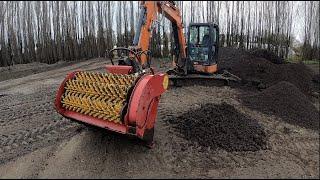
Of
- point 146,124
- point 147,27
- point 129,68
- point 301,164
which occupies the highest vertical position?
point 147,27

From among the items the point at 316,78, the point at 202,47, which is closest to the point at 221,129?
the point at 202,47

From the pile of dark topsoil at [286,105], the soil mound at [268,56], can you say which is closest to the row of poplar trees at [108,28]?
the soil mound at [268,56]

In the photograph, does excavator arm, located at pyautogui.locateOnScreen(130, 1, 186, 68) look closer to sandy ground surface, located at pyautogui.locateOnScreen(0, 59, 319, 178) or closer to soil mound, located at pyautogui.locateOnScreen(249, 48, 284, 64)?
sandy ground surface, located at pyautogui.locateOnScreen(0, 59, 319, 178)

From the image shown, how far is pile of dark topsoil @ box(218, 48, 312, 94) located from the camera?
11.8m

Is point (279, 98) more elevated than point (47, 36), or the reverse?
point (47, 36)

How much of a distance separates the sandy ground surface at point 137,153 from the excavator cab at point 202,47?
351 centimetres

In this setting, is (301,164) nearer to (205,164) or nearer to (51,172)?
(205,164)

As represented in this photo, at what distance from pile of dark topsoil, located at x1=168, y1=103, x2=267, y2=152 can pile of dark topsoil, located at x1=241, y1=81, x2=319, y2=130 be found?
3.30ft

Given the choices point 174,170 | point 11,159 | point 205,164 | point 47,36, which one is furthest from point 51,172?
point 47,36

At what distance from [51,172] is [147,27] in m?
4.17

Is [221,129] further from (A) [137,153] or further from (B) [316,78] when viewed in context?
(B) [316,78]

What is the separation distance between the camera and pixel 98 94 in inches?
234

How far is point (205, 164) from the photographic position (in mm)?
5566

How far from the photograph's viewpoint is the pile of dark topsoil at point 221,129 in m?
6.18
